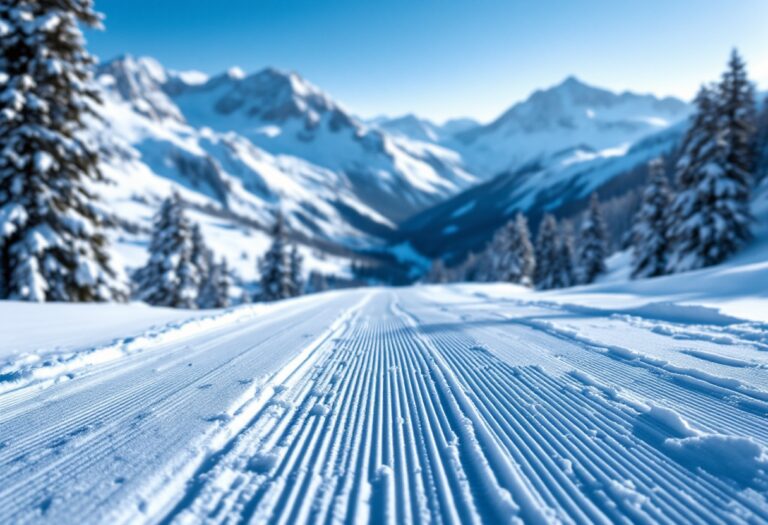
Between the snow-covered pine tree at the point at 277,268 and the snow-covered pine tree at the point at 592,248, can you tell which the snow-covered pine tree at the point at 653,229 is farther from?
the snow-covered pine tree at the point at 277,268

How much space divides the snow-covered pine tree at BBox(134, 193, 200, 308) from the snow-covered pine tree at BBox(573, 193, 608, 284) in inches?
1203

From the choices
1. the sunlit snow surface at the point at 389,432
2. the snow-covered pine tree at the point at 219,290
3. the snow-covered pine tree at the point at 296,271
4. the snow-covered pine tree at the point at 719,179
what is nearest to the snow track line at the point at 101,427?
the sunlit snow surface at the point at 389,432

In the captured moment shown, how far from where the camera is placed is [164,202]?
22.8m

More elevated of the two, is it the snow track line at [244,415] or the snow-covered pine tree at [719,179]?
the snow-covered pine tree at [719,179]

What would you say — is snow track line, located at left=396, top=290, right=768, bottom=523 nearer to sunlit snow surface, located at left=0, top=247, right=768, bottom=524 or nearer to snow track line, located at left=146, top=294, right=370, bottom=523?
sunlit snow surface, located at left=0, top=247, right=768, bottom=524

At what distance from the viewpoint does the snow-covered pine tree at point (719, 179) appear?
17109 millimetres

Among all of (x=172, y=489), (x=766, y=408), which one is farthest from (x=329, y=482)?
Answer: (x=766, y=408)

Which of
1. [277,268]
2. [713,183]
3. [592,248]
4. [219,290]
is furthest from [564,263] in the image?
[219,290]

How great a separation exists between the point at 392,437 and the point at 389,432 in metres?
0.08

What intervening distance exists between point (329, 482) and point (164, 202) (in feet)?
83.3

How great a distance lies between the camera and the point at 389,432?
2467mm

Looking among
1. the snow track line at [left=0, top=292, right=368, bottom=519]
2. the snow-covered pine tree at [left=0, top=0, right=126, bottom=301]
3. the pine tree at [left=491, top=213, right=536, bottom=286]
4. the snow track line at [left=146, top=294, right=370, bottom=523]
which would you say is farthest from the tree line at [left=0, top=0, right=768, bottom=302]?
the snow track line at [left=146, top=294, right=370, bottom=523]

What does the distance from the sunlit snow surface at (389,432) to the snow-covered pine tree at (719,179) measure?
53.1 feet

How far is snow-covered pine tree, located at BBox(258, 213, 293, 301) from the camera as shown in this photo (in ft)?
100.0
